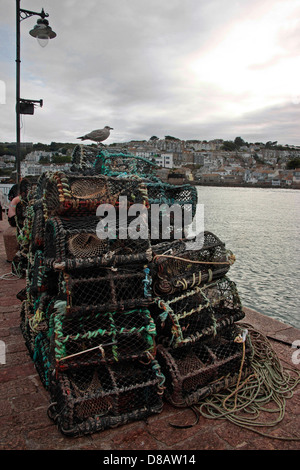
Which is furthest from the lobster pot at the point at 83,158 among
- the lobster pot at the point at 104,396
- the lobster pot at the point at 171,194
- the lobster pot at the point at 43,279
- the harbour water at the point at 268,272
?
the harbour water at the point at 268,272

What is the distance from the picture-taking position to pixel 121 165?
12.9 ft

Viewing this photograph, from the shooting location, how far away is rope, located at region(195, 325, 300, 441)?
247 cm

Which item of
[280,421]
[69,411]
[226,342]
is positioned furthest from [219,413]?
[69,411]

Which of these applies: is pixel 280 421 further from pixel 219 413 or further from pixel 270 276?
pixel 270 276

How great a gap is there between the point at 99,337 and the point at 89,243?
27.0 inches

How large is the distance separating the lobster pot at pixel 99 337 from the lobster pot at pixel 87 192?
0.73 metres

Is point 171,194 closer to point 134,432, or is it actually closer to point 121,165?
point 121,165

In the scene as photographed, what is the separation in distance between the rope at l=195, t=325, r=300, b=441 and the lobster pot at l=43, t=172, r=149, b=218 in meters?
1.61

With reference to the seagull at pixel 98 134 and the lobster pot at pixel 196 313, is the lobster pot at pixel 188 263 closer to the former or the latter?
the lobster pot at pixel 196 313

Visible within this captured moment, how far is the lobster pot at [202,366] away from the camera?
8.39 feet

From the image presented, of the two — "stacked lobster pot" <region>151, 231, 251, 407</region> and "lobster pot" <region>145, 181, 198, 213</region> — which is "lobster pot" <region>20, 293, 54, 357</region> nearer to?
"stacked lobster pot" <region>151, 231, 251, 407</region>

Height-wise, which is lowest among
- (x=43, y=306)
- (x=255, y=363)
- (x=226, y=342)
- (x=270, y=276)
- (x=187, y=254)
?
(x=270, y=276)
